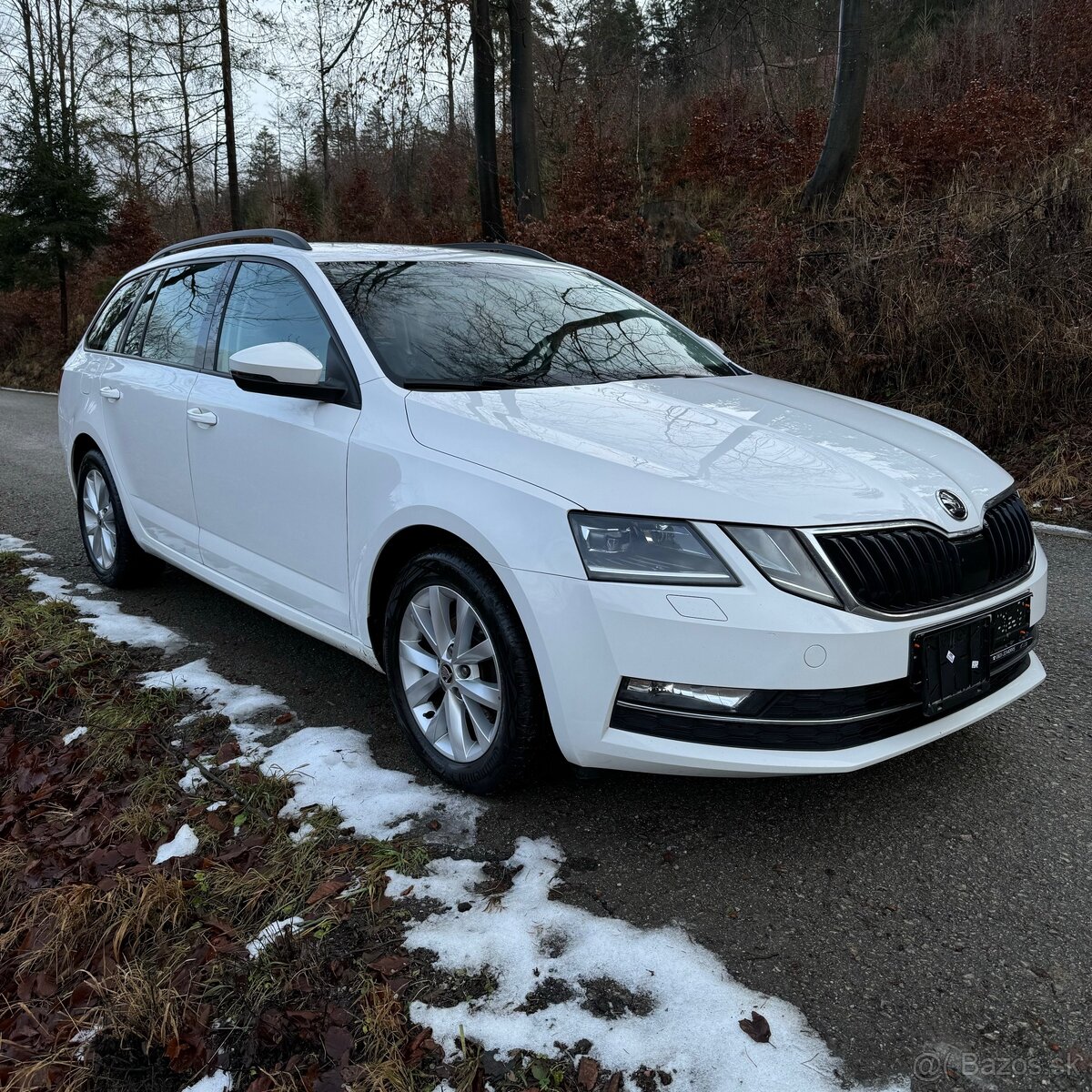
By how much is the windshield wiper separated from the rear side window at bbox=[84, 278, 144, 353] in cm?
265

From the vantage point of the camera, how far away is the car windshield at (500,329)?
10.8 feet

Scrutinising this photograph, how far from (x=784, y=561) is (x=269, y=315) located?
2.40m

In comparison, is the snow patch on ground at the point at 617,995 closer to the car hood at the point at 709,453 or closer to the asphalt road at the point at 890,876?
the asphalt road at the point at 890,876

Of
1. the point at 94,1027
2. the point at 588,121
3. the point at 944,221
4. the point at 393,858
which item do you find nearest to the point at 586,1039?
the point at 393,858

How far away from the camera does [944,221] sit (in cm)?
879

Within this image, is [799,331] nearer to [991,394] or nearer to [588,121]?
[991,394]

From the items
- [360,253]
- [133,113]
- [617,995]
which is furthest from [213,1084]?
[133,113]

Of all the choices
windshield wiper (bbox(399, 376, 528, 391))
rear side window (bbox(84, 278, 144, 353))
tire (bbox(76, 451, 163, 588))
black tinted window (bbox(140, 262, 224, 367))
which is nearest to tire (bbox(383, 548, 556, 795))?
→ windshield wiper (bbox(399, 376, 528, 391))

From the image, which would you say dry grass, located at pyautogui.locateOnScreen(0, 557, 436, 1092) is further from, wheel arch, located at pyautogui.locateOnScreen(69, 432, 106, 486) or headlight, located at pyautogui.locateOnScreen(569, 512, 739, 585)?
wheel arch, located at pyautogui.locateOnScreen(69, 432, 106, 486)

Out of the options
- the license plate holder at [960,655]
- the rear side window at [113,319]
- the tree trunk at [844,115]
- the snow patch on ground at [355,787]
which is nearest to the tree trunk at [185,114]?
the tree trunk at [844,115]

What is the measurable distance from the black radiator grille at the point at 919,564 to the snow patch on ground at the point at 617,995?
1.01 meters

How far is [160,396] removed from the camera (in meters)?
4.31

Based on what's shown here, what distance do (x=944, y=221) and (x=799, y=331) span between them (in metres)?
1.63

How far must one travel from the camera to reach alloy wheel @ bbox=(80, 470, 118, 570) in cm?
506
